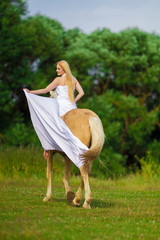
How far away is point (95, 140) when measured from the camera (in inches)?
428

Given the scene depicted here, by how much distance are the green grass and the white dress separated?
1.21 metres

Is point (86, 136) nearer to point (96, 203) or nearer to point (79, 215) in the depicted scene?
point (79, 215)

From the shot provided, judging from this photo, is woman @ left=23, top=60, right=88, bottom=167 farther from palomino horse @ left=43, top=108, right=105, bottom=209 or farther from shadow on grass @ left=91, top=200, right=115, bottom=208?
shadow on grass @ left=91, top=200, right=115, bottom=208

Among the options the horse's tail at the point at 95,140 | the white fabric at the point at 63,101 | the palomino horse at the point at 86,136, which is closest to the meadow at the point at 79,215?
the palomino horse at the point at 86,136

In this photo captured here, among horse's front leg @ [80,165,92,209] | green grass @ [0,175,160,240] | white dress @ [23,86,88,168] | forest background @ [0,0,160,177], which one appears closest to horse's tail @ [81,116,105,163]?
horse's front leg @ [80,165,92,209]

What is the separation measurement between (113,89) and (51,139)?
4111 centimetres

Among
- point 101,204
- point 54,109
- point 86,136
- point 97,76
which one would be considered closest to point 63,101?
point 54,109

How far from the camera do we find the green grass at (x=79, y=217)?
25.7 feet

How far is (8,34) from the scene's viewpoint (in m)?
41.2

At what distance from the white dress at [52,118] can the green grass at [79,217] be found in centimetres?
121

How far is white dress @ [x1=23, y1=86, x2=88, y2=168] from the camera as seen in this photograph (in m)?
11.6

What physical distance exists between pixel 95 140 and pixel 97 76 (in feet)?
133

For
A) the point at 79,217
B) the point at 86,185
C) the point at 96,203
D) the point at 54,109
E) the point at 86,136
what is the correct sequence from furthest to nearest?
the point at 96,203 → the point at 54,109 → the point at 86,136 → the point at 86,185 → the point at 79,217

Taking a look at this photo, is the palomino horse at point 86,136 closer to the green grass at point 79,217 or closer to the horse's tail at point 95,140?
the horse's tail at point 95,140
